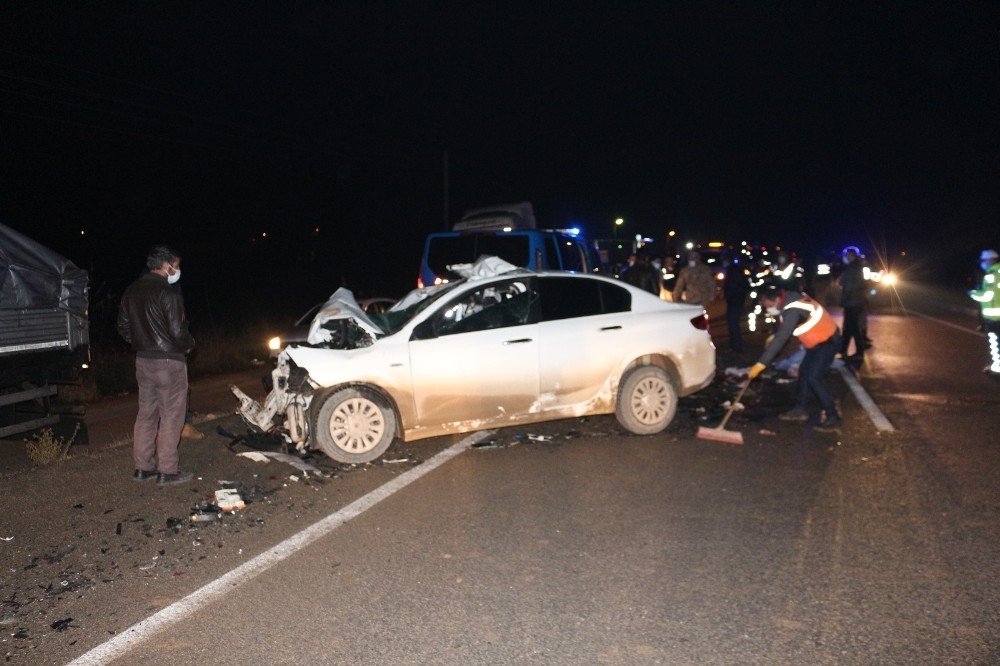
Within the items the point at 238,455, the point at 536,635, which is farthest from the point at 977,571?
the point at 238,455

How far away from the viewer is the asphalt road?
372 centimetres

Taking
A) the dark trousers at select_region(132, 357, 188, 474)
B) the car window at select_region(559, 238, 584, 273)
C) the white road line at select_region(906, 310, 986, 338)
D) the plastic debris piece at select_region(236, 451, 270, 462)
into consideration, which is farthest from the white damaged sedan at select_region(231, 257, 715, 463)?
the white road line at select_region(906, 310, 986, 338)

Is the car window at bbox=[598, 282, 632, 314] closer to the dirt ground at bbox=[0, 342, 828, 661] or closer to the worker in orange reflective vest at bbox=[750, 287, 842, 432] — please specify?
the dirt ground at bbox=[0, 342, 828, 661]

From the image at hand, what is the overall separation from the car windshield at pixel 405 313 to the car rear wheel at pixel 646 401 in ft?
6.45

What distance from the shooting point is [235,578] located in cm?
450

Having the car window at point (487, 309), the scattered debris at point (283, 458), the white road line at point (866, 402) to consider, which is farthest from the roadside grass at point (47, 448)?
the white road line at point (866, 402)

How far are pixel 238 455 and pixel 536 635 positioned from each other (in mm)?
4417

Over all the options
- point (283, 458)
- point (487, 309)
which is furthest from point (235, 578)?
point (487, 309)

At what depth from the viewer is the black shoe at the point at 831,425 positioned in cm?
805

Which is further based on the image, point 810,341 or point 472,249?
point 472,249

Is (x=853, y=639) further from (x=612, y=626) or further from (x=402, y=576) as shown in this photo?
(x=402, y=576)

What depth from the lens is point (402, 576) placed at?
4.49 meters

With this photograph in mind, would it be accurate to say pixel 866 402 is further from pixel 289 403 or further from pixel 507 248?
pixel 289 403

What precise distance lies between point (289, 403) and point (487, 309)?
6.59 ft
